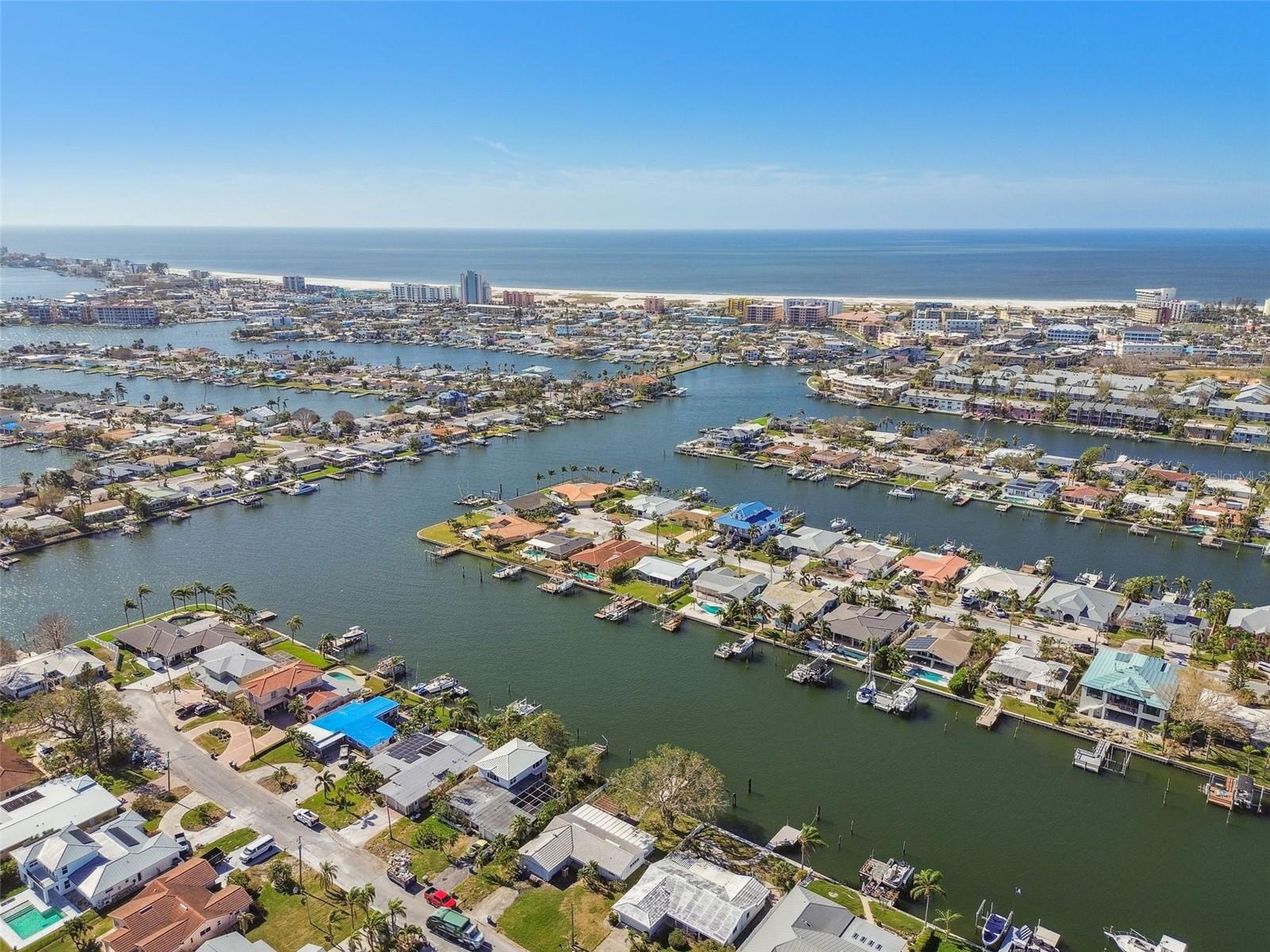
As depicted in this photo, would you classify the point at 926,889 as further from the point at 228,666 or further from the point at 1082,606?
the point at 228,666

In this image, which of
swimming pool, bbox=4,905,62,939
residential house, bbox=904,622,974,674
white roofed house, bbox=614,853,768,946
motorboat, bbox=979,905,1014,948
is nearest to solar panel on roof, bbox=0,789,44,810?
swimming pool, bbox=4,905,62,939

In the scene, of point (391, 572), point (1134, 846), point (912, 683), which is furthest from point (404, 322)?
point (1134, 846)

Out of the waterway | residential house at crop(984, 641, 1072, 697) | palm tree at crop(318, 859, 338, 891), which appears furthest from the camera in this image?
residential house at crop(984, 641, 1072, 697)

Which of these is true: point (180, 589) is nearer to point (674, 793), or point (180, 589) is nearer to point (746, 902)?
point (674, 793)

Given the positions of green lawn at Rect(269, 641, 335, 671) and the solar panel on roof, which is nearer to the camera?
the solar panel on roof

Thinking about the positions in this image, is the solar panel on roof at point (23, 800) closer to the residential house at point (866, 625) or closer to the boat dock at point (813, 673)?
the boat dock at point (813, 673)

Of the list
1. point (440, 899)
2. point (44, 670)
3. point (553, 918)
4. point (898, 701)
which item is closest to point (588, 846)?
point (553, 918)

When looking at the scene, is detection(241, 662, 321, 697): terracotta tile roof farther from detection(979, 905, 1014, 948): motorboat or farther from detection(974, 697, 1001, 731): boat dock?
detection(974, 697, 1001, 731): boat dock
